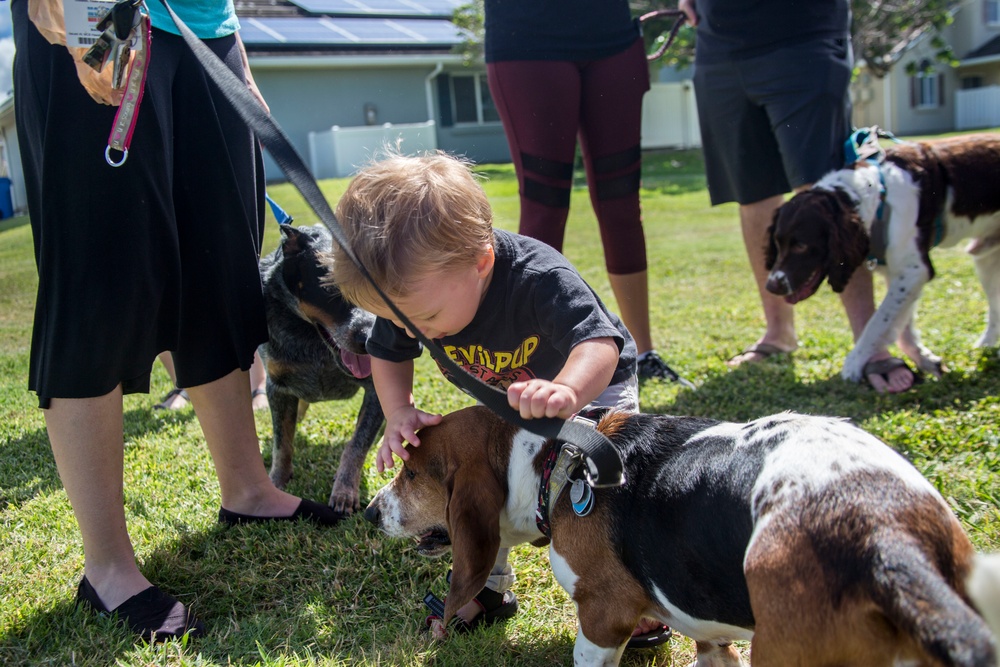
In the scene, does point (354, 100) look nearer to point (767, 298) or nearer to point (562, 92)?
point (767, 298)

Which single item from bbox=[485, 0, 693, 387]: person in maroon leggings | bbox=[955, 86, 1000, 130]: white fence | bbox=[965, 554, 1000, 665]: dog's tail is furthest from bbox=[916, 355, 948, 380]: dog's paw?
bbox=[955, 86, 1000, 130]: white fence

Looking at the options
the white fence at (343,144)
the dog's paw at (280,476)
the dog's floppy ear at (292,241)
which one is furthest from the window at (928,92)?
the dog's paw at (280,476)

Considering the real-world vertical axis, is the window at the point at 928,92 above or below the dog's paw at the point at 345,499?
above

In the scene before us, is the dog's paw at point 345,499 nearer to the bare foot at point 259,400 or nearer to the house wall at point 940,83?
the bare foot at point 259,400

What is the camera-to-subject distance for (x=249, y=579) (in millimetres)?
3045

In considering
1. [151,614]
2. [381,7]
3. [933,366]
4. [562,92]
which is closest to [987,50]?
[381,7]

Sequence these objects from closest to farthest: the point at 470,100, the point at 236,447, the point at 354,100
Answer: the point at 236,447 → the point at 354,100 → the point at 470,100

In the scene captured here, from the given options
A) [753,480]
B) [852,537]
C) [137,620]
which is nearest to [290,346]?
[137,620]

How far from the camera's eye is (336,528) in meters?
3.42

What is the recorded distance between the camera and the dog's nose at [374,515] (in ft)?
9.00

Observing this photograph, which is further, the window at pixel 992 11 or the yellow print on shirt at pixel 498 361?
the window at pixel 992 11

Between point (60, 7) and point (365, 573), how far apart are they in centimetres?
210

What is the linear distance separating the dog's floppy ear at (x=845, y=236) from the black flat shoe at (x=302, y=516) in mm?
→ 3148

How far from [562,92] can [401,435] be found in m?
2.12
